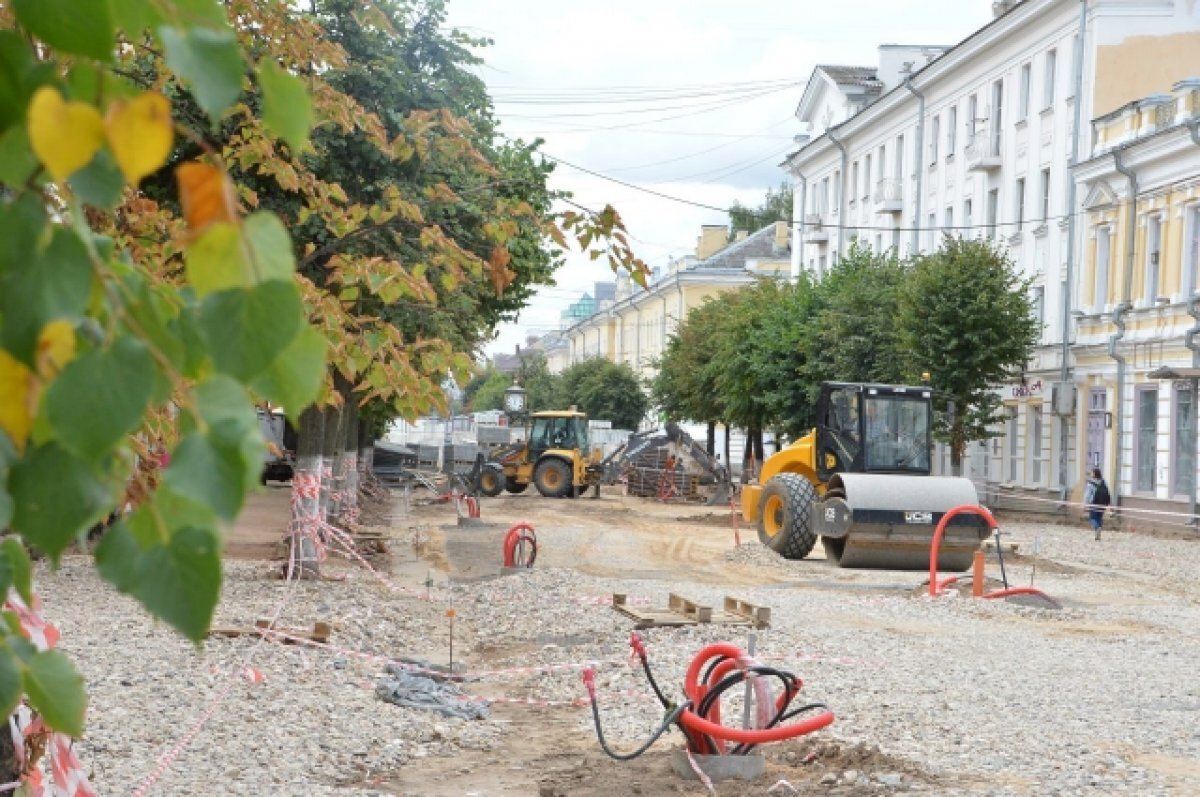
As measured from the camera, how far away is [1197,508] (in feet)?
116

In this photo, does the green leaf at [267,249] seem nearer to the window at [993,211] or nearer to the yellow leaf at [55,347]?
the yellow leaf at [55,347]

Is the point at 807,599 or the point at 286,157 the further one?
the point at 807,599

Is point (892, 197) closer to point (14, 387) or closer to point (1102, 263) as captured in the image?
point (1102, 263)

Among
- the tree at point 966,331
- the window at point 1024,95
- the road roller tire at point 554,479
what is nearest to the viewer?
the tree at point 966,331

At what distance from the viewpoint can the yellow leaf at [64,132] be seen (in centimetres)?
146

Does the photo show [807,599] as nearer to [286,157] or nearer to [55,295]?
[286,157]

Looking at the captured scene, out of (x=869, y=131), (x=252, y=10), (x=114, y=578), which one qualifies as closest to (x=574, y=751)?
(x=252, y=10)

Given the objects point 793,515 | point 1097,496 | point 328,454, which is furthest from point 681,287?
point 793,515

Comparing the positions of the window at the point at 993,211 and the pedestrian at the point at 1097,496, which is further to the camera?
the window at the point at 993,211

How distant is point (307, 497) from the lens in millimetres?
19938

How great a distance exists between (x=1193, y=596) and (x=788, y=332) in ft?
88.3

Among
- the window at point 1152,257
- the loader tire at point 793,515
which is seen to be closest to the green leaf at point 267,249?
the loader tire at point 793,515

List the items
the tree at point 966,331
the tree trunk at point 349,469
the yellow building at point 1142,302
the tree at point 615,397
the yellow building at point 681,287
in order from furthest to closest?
the tree at point 615,397 → the yellow building at point 681,287 → the tree at point 966,331 → the yellow building at point 1142,302 → the tree trunk at point 349,469

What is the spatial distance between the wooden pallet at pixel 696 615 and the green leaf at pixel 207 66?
14.1 meters
